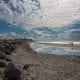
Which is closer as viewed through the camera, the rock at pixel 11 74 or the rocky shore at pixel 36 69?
the rock at pixel 11 74

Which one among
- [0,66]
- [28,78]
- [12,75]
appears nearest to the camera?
[12,75]

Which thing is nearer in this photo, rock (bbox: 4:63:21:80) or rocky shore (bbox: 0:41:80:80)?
rock (bbox: 4:63:21:80)

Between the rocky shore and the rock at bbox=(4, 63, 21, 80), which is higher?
the rock at bbox=(4, 63, 21, 80)

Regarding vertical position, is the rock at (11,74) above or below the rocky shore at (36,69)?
above

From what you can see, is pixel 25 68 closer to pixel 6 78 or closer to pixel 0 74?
pixel 0 74

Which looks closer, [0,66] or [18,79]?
[18,79]

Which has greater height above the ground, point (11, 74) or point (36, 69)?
point (11, 74)

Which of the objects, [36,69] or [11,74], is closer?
[11,74]

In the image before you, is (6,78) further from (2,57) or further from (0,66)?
(2,57)

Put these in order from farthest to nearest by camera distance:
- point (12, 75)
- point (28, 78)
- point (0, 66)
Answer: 1. point (0, 66)
2. point (28, 78)
3. point (12, 75)

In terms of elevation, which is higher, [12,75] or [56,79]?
[12,75]

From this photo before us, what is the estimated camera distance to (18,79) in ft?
37.1

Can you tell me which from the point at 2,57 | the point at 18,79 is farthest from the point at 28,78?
the point at 2,57

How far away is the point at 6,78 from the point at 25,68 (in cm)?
545
